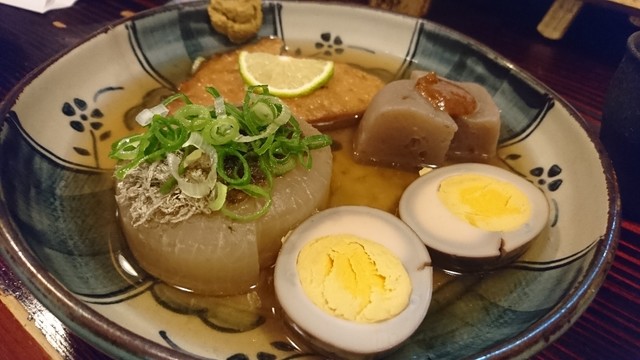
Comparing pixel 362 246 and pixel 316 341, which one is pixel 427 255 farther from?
pixel 316 341

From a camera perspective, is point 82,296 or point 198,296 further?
point 198,296

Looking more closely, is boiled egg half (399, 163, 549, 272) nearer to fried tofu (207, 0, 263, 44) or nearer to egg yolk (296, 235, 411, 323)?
egg yolk (296, 235, 411, 323)

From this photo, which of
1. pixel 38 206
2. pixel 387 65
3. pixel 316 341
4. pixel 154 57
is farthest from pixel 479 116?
pixel 38 206

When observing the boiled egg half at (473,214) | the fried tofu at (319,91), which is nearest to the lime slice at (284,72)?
the fried tofu at (319,91)

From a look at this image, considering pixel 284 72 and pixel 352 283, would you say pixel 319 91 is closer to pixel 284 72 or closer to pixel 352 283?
pixel 284 72

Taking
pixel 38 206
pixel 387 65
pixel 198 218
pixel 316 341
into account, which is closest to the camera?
pixel 316 341

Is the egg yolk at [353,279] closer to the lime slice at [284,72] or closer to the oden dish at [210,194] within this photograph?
the oden dish at [210,194]

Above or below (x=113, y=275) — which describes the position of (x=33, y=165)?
above

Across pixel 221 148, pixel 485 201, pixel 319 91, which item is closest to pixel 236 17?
pixel 319 91
